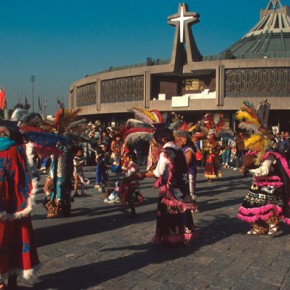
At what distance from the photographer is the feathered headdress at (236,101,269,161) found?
6.65 m

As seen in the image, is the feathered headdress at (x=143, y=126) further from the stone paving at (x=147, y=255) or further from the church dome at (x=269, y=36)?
the church dome at (x=269, y=36)

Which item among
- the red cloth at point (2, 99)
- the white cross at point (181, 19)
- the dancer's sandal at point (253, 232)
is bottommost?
the dancer's sandal at point (253, 232)

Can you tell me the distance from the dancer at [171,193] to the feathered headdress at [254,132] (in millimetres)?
1462

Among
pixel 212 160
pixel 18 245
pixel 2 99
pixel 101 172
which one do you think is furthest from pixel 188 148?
pixel 212 160

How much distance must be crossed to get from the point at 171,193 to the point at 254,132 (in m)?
2.09

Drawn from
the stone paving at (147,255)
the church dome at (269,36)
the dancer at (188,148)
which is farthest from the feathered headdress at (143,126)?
the church dome at (269,36)

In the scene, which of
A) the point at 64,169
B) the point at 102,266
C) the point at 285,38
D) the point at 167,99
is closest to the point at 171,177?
the point at 102,266

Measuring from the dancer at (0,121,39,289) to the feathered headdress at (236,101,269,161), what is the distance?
3.94 m

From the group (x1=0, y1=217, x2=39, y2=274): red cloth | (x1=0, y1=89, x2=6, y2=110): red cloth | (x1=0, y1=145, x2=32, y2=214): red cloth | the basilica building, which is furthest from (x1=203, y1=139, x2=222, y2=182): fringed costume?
the basilica building

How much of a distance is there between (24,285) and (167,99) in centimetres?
4228

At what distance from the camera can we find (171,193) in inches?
230

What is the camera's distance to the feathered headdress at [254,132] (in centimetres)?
665

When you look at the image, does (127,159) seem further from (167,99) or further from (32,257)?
(167,99)

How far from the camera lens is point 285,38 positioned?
5288 cm
